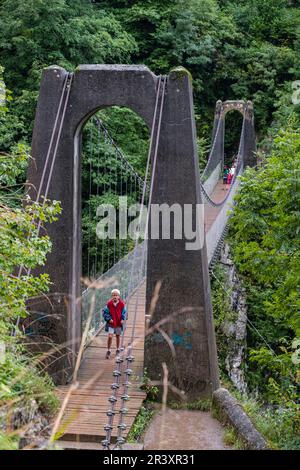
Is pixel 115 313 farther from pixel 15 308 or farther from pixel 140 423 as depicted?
pixel 15 308

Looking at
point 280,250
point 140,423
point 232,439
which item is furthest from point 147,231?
point 280,250

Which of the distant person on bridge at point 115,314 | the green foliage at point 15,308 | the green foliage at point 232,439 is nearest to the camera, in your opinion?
the green foliage at point 15,308

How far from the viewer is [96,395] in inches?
223

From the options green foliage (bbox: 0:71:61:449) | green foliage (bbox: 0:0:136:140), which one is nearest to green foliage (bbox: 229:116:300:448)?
green foliage (bbox: 0:71:61:449)

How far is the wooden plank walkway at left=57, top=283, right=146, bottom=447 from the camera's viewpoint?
4.91 m

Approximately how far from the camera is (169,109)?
616 centimetres

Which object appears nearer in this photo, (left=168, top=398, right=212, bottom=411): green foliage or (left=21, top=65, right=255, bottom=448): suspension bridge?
(left=168, top=398, right=212, bottom=411): green foliage

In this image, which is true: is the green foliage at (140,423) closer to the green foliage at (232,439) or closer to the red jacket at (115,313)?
the green foliage at (232,439)

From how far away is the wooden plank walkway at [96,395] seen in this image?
491 centimetres

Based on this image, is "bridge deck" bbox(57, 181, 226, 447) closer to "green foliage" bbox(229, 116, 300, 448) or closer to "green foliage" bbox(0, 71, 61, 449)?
"green foliage" bbox(0, 71, 61, 449)

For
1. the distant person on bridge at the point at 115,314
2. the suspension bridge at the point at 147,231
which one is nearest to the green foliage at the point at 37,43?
the suspension bridge at the point at 147,231

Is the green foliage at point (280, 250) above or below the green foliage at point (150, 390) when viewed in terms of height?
above
